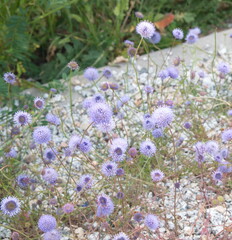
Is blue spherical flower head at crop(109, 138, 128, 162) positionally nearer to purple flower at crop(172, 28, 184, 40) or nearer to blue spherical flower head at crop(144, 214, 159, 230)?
blue spherical flower head at crop(144, 214, 159, 230)

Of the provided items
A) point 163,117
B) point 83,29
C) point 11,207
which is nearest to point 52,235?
point 11,207

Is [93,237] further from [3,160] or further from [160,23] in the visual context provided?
[160,23]

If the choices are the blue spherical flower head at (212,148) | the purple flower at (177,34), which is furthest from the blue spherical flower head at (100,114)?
the purple flower at (177,34)

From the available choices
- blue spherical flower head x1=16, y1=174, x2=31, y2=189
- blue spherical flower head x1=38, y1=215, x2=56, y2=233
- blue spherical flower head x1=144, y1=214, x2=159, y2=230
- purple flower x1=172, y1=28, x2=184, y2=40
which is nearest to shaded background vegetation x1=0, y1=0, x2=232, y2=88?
purple flower x1=172, y1=28, x2=184, y2=40

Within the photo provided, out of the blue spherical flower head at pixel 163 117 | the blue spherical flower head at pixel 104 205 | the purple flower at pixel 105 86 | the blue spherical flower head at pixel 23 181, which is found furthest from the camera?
the purple flower at pixel 105 86

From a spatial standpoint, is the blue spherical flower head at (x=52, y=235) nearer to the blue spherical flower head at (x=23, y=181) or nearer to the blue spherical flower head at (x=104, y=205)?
the blue spherical flower head at (x=104, y=205)

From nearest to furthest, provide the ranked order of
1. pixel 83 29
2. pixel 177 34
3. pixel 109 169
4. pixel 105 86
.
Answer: pixel 109 169
pixel 105 86
pixel 177 34
pixel 83 29

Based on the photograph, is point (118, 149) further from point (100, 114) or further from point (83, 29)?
point (83, 29)

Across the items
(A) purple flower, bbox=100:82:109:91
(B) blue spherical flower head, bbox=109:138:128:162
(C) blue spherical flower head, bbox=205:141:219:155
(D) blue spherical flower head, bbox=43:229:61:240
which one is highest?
(A) purple flower, bbox=100:82:109:91
